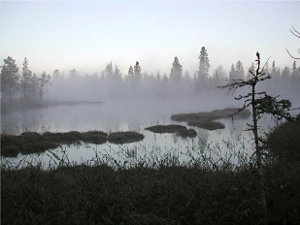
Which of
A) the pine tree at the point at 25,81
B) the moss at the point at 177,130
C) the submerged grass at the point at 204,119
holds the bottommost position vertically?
the moss at the point at 177,130

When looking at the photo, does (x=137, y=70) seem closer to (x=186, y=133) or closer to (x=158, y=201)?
(x=186, y=133)

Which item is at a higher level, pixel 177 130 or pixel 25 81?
pixel 25 81

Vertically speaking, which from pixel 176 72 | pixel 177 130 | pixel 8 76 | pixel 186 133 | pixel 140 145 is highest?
pixel 176 72

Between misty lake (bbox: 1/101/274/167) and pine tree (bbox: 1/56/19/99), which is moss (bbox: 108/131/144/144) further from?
pine tree (bbox: 1/56/19/99)

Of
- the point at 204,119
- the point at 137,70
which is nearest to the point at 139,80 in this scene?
the point at 137,70

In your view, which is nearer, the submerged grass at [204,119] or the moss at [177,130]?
the moss at [177,130]

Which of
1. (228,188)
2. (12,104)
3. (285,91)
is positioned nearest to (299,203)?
(228,188)

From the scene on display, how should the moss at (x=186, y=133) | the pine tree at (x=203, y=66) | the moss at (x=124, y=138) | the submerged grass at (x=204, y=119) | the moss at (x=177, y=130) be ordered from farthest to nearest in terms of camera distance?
the pine tree at (x=203, y=66) < the submerged grass at (x=204, y=119) < the moss at (x=177, y=130) < the moss at (x=186, y=133) < the moss at (x=124, y=138)

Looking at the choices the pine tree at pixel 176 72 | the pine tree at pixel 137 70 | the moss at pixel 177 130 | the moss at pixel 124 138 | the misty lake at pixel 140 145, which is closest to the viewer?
the misty lake at pixel 140 145

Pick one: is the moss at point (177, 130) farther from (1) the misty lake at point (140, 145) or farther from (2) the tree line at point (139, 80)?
(2) the tree line at point (139, 80)

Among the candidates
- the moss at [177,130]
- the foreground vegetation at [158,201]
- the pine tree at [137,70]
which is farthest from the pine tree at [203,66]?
the foreground vegetation at [158,201]

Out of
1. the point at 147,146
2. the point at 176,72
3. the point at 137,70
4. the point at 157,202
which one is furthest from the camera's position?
the point at 137,70

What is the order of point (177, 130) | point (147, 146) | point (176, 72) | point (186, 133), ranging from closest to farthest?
1. point (147, 146)
2. point (186, 133)
3. point (177, 130)
4. point (176, 72)

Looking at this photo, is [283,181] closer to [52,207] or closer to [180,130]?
[52,207]
